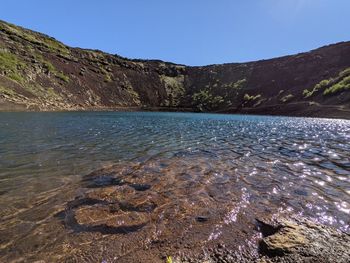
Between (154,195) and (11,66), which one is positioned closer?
(154,195)

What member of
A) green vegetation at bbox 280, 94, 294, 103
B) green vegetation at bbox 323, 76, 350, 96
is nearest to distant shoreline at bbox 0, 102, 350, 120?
green vegetation at bbox 280, 94, 294, 103

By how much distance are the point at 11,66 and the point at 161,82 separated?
64101mm

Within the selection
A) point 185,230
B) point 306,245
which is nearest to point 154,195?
point 185,230

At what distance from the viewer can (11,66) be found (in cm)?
7669

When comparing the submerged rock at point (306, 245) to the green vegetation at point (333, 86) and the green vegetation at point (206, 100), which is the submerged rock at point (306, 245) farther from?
the green vegetation at point (206, 100)

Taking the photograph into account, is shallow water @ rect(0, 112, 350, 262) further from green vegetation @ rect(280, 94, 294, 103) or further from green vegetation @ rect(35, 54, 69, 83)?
green vegetation @ rect(35, 54, 69, 83)

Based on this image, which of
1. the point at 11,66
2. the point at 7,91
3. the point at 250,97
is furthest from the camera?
the point at 250,97

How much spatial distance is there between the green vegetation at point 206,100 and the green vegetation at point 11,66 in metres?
62.5

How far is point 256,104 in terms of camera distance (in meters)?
94.9

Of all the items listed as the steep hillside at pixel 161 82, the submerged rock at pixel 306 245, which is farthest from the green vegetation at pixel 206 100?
the submerged rock at pixel 306 245

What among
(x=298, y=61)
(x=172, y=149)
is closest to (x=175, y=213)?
(x=172, y=149)

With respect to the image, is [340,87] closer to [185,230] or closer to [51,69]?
[185,230]

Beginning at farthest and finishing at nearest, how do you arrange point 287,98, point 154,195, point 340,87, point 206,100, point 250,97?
point 206,100 → point 250,97 → point 287,98 → point 340,87 → point 154,195

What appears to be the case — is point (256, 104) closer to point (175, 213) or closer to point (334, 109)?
point (334, 109)
